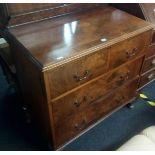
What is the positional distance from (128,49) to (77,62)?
1.32ft

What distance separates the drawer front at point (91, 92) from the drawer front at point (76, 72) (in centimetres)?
6

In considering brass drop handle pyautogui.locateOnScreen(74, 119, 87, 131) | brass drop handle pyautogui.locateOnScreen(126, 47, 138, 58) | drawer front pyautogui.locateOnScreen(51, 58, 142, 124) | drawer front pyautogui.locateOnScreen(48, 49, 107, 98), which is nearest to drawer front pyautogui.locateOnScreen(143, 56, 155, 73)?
drawer front pyautogui.locateOnScreen(51, 58, 142, 124)

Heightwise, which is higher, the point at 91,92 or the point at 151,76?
the point at 91,92

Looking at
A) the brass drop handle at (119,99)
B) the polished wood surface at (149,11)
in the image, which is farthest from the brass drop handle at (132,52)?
the brass drop handle at (119,99)

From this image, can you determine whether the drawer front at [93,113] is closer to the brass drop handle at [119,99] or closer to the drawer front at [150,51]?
the brass drop handle at [119,99]

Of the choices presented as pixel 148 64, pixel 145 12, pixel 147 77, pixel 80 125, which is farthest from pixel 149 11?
pixel 80 125

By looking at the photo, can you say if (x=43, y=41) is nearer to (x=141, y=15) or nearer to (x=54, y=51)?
(x=54, y=51)

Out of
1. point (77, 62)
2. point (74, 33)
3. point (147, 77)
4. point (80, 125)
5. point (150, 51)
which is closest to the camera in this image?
point (77, 62)

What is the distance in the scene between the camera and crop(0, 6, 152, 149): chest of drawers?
0.98 meters

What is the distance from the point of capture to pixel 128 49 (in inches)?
48.8

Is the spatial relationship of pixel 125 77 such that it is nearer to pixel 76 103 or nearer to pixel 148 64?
pixel 148 64

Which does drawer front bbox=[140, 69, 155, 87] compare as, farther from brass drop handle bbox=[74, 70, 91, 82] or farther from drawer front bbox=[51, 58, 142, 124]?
brass drop handle bbox=[74, 70, 91, 82]

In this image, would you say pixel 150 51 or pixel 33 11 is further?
pixel 150 51
